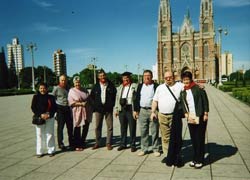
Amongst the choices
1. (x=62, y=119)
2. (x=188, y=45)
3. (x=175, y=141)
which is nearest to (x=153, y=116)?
(x=175, y=141)

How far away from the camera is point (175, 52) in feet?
279

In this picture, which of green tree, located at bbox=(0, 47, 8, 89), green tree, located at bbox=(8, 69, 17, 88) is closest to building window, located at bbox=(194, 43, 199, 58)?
green tree, located at bbox=(0, 47, 8, 89)

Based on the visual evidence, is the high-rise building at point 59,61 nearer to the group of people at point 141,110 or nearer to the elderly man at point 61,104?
the elderly man at point 61,104

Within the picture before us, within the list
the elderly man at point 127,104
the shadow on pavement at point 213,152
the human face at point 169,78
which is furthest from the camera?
the elderly man at point 127,104

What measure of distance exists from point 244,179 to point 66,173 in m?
3.19

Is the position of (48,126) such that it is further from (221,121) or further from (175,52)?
(175,52)

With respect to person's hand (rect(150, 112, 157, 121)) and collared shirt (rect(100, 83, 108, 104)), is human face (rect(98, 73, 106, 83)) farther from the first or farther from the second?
person's hand (rect(150, 112, 157, 121))

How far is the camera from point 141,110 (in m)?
6.46

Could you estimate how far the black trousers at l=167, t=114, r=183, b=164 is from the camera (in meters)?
5.49

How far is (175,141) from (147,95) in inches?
51.6

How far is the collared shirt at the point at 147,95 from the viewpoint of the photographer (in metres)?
6.33

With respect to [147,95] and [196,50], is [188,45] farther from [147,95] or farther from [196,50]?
[147,95]

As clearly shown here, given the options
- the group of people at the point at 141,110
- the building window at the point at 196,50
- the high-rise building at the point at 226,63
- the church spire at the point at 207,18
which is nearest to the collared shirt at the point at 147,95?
the group of people at the point at 141,110

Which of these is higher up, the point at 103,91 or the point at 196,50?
the point at 196,50
